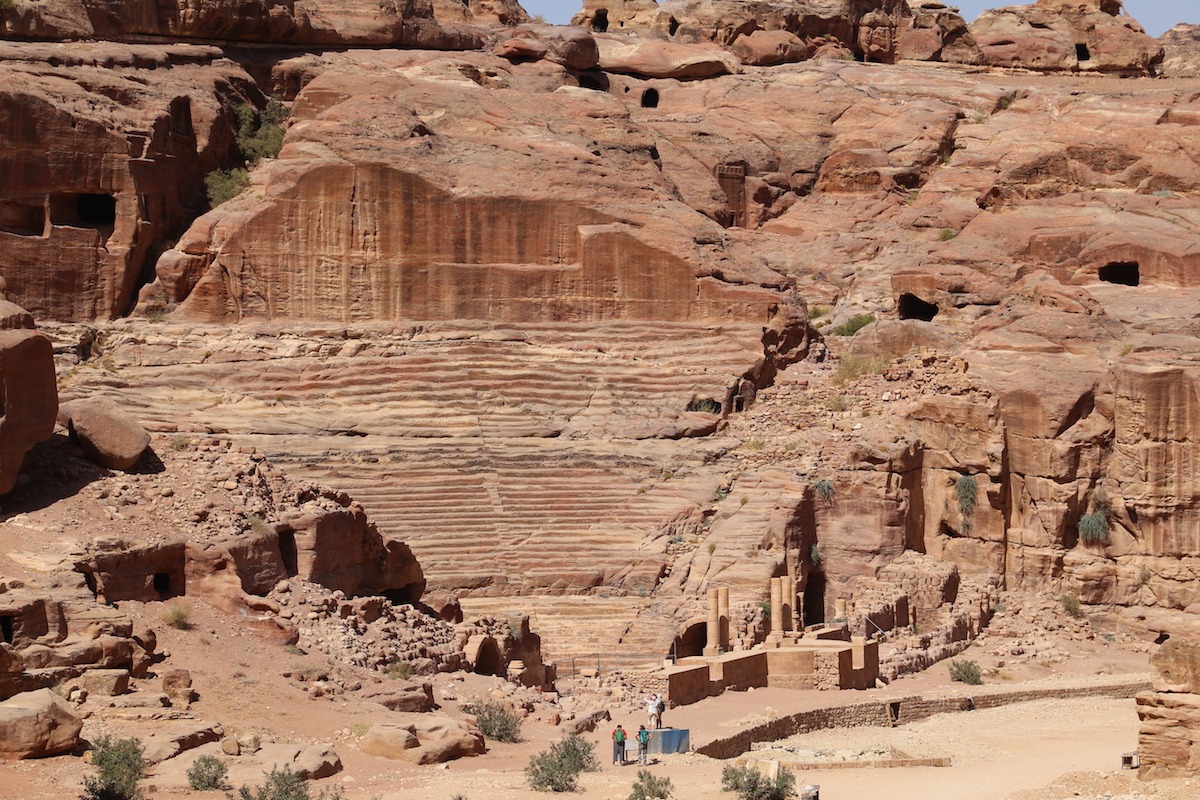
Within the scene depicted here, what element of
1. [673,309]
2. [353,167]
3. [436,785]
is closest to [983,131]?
[673,309]

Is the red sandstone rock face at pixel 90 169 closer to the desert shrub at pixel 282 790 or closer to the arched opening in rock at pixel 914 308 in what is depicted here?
the arched opening in rock at pixel 914 308

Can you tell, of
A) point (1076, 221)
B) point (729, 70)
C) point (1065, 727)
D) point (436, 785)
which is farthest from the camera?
point (729, 70)

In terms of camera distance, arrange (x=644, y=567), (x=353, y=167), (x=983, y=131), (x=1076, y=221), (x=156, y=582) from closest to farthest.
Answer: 1. (x=156, y=582)
2. (x=644, y=567)
3. (x=353, y=167)
4. (x=1076, y=221)
5. (x=983, y=131)

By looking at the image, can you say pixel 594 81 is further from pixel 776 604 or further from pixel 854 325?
pixel 776 604

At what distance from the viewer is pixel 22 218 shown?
4206 cm

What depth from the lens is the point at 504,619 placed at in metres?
32.6

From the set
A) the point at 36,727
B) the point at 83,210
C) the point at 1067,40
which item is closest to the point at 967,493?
the point at 83,210

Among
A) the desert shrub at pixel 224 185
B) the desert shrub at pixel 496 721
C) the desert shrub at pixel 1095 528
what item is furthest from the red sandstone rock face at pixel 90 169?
the desert shrub at pixel 1095 528

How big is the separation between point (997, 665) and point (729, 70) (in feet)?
74.8

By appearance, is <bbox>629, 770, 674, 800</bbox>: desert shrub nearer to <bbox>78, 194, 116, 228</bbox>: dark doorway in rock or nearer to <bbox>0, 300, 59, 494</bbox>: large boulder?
<bbox>0, 300, 59, 494</bbox>: large boulder

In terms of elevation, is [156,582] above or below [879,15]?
below

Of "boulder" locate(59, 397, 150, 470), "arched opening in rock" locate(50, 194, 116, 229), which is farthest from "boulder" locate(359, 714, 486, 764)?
"arched opening in rock" locate(50, 194, 116, 229)

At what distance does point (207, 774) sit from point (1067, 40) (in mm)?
43627

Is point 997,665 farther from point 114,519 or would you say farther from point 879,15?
point 879,15
